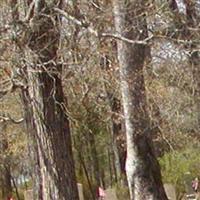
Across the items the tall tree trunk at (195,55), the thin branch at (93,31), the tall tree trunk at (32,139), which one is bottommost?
the tall tree trunk at (32,139)

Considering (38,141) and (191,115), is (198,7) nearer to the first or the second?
(191,115)

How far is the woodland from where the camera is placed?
9.97 metres

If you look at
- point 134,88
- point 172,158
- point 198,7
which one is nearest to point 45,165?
point 134,88

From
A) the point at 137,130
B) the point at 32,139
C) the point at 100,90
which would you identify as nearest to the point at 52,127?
the point at 32,139

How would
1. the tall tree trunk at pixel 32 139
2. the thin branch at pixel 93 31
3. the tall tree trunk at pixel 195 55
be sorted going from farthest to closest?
the tall tree trunk at pixel 195 55
the tall tree trunk at pixel 32 139
the thin branch at pixel 93 31

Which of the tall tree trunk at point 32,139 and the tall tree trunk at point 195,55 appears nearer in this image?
the tall tree trunk at point 32,139

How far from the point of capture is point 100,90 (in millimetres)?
17297

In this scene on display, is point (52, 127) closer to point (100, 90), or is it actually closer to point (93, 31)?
point (93, 31)

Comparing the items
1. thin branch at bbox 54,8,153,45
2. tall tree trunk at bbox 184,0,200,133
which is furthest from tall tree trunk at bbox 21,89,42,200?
tall tree trunk at bbox 184,0,200,133

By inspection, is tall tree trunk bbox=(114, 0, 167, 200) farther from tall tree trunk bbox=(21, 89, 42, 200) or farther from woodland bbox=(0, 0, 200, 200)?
tall tree trunk bbox=(21, 89, 42, 200)

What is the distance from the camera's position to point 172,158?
24.3 meters

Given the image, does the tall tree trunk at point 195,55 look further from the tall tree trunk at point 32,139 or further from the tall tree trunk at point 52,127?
the tall tree trunk at point 52,127

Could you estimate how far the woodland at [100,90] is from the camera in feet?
32.7

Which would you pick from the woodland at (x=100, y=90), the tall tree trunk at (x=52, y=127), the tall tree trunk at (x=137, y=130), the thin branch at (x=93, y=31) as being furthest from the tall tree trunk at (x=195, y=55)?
the thin branch at (x=93, y=31)
